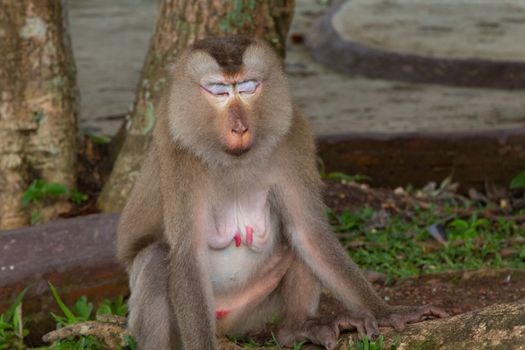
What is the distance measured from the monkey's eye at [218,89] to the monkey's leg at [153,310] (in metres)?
0.66

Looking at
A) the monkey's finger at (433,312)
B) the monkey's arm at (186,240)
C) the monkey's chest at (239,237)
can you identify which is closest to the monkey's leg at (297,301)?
the monkey's chest at (239,237)

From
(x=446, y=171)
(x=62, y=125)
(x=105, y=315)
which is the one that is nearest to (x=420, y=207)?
(x=446, y=171)

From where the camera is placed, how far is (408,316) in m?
3.67

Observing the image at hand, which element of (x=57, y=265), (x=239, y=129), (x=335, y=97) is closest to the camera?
(x=239, y=129)

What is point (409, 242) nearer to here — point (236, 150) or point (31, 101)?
point (31, 101)

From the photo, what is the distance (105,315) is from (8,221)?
1.57m

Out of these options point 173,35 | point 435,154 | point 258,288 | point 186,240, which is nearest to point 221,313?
point 258,288

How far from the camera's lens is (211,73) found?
3559 mm

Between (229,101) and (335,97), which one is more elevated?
(229,101)

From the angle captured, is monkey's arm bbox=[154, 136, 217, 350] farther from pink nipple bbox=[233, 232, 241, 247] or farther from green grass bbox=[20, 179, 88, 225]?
green grass bbox=[20, 179, 88, 225]

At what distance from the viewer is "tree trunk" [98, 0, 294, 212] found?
216 inches

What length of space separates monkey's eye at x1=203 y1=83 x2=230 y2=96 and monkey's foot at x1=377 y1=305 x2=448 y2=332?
893mm

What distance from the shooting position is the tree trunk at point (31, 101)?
564 centimetres

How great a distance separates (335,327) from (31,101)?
8.30 ft
